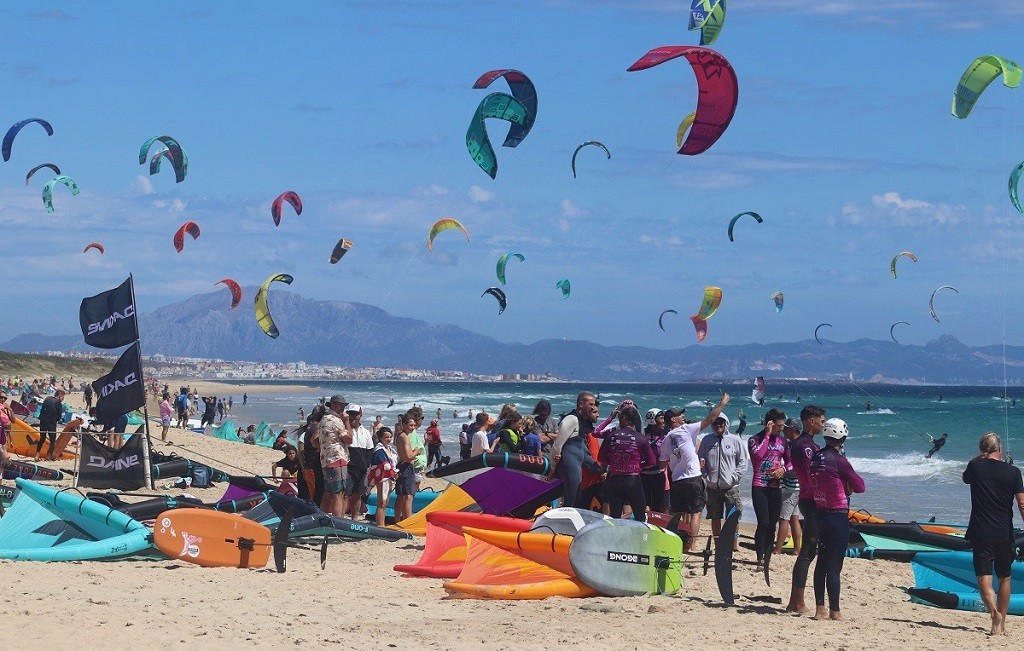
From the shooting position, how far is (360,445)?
11102mm

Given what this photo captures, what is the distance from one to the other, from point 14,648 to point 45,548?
2.97 metres

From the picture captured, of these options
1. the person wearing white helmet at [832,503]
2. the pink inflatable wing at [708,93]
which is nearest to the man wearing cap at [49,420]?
the pink inflatable wing at [708,93]

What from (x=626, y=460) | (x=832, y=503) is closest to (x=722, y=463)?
(x=626, y=460)

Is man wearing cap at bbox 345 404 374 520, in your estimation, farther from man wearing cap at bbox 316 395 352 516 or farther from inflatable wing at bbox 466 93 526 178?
inflatable wing at bbox 466 93 526 178

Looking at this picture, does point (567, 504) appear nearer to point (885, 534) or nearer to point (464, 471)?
point (464, 471)

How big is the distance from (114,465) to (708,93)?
6.95 metres

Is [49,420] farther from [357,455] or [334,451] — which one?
[334,451]

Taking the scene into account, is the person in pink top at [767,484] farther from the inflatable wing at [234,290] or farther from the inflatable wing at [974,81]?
the inflatable wing at [234,290]

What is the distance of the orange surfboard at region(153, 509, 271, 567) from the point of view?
27.6 ft

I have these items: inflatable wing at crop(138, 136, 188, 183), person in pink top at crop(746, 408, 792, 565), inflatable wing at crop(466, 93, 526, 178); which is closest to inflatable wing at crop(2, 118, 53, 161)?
inflatable wing at crop(138, 136, 188, 183)

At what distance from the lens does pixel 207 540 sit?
27.7 ft

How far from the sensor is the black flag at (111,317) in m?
12.7

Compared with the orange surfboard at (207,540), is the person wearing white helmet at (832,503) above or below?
above

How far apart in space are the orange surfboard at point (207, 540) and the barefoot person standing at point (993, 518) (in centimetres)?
451
